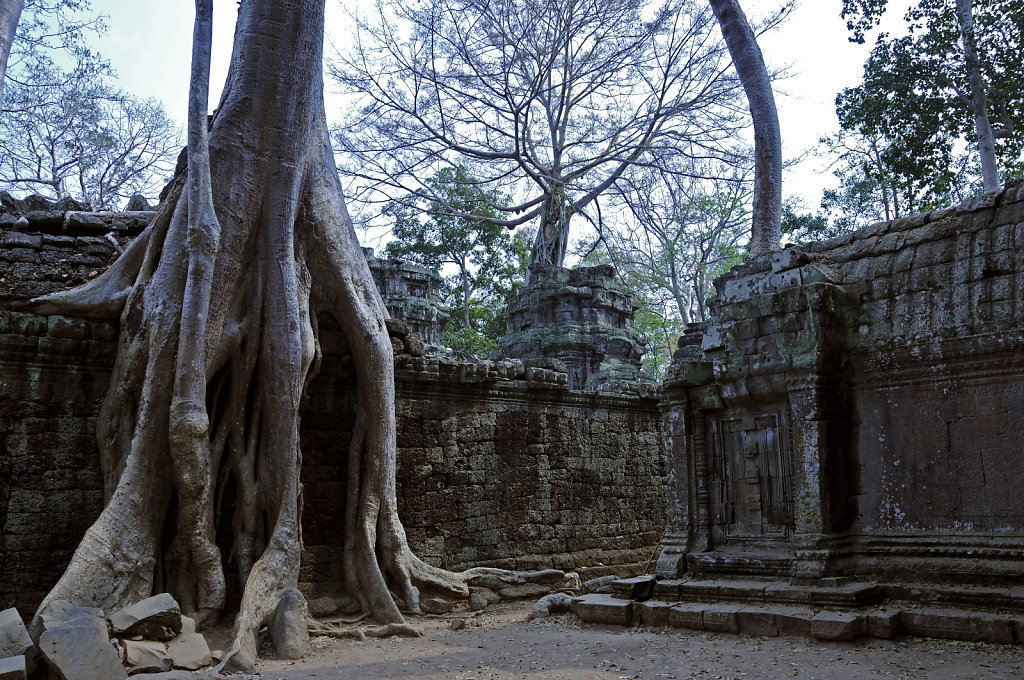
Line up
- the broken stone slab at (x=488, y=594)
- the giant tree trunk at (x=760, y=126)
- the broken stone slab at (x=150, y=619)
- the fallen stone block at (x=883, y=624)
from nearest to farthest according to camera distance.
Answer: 1. the fallen stone block at (x=883, y=624)
2. the broken stone slab at (x=150, y=619)
3. the broken stone slab at (x=488, y=594)
4. the giant tree trunk at (x=760, y=126)

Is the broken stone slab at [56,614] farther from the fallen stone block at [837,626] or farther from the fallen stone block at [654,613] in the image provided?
the fallen stone block at [837,626]

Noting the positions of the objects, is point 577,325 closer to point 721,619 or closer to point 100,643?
point 721,619

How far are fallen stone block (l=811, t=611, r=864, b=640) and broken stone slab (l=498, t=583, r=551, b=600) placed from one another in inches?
121

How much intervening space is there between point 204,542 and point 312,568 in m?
Result: 1.10

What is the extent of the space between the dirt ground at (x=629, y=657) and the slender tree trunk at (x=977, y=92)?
317 inches

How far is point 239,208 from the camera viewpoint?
589cm

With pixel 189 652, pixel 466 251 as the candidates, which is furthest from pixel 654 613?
pixel 466 251

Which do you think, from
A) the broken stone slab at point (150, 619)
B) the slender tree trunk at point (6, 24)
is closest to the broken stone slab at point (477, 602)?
the broken stone slab at point (150, 619)

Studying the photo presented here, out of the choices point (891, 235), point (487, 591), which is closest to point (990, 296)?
point (891, 235)

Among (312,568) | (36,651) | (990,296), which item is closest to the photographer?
(36,651)

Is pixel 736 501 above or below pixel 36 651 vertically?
above

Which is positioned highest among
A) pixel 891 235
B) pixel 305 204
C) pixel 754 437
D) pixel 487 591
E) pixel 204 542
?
pixel 305 204

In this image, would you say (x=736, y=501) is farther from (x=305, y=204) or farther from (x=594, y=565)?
(x=305, y=204)

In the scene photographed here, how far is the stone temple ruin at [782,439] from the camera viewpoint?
461 centimetres
